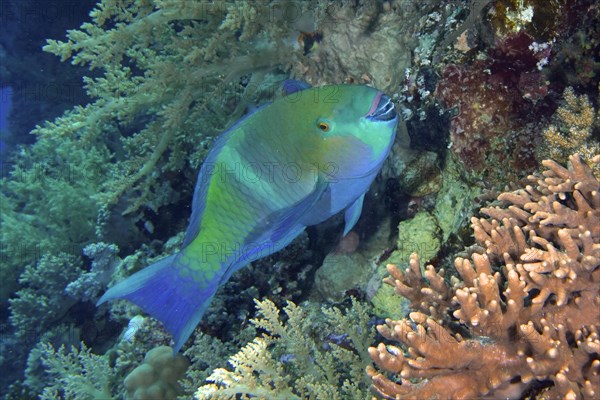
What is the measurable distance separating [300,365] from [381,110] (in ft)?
5.81

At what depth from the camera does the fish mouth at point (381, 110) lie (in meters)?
2.29

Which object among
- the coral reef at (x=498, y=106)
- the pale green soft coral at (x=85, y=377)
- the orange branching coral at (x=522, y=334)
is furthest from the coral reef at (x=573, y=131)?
the pale green soft coral at (x=85, y=377)

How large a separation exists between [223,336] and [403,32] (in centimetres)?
339

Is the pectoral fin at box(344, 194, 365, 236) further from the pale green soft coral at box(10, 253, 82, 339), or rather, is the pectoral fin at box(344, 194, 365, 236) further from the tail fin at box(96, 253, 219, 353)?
the pale green soft coral at box(10, 253, 82, 339)

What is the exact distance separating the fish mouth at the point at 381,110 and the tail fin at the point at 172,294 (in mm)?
1286

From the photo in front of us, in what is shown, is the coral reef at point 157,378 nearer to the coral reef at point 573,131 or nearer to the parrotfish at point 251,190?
the parrotfish at point 251,190

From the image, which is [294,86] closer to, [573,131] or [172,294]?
[172,294]

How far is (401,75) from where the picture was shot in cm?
406

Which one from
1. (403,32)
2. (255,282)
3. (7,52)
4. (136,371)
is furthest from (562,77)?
(7,52)

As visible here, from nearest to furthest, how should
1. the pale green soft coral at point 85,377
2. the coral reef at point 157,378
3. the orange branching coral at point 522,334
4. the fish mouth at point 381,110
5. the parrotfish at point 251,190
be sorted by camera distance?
1. the orange branching coral at point 522,334
2. the fish mouth at point 381,110
3. the parrotfish at point 251,190
4. the coral reef at point 157,378
5. the pale green soft coral at point 85,377

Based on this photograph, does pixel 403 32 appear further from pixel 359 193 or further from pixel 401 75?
pixel 359 193

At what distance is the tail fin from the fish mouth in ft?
4.22

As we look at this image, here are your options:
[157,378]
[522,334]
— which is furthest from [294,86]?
[157,378]

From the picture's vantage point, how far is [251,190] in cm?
247
